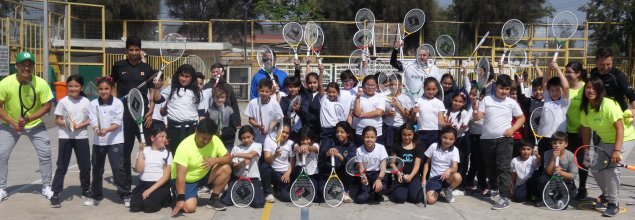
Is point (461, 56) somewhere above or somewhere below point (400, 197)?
above

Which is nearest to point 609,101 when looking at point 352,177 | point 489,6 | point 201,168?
point 352,177

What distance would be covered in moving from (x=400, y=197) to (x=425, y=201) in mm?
314

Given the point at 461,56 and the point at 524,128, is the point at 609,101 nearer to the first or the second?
the point at 524,128

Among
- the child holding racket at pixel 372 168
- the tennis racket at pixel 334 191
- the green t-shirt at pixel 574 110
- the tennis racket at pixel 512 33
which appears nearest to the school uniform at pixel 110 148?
the tennis racket at pixel 334 191

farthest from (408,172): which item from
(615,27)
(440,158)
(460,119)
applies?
(615,27)

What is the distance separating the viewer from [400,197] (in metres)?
8.11

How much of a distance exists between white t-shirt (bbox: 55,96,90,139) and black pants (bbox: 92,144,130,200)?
0.27 m

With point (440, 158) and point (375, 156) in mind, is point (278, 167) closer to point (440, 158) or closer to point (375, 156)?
point (375, 156)

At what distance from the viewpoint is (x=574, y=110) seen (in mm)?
8039

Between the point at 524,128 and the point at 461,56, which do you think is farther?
the point at 461,56

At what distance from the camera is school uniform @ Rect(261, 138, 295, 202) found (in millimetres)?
8289

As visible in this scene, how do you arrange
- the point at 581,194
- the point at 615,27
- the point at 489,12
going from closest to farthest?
1. the point at 581,194
2. the point at 615,27
3. the point at 489,12

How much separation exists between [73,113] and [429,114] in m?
4.47

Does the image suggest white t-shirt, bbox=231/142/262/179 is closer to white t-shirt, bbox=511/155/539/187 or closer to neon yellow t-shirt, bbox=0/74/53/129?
neon yellow t-shirt, bbox=0/74/53/129
